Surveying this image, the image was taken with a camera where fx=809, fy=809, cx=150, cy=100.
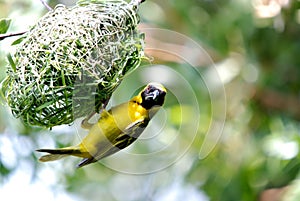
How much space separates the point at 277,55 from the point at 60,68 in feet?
9.03

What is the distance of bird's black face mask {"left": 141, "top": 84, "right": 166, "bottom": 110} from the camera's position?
121 inches

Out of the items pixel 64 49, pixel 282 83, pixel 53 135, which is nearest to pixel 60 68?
pixel 64 49

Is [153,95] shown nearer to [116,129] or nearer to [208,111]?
[116,129]

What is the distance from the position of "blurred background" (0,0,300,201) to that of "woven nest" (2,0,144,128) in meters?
0.97

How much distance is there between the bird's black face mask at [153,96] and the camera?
10.1ft

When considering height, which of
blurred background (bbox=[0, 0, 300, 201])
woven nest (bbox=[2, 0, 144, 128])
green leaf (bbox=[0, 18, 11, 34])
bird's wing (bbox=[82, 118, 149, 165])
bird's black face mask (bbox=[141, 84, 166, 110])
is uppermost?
green leaf (bbox=[0, 18, 11, 34])

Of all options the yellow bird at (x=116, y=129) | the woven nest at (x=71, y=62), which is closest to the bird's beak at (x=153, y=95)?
the yellow bird at (x=116, y=129)

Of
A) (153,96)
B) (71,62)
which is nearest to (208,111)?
(153,96)

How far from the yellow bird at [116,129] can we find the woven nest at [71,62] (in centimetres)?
12

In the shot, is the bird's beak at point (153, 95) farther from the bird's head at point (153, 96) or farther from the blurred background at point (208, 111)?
the blurred background at point (208, 111)

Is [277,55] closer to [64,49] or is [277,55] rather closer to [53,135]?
[53,135]

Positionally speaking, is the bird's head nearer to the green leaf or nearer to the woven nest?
the woven nest

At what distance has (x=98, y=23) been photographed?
2854 mm

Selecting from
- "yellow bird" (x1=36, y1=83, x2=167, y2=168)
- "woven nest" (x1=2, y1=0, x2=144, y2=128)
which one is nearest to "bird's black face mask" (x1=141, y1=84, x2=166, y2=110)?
"yellow bird" (x1=36, y1=83, x2=167, y2=168)
